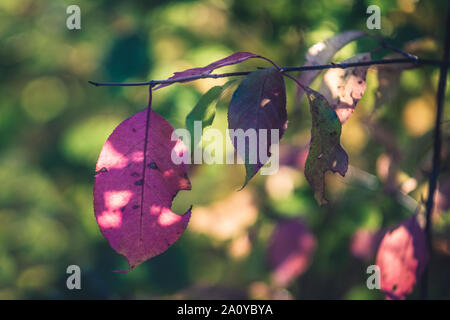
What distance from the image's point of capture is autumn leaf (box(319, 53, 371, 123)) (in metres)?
0.56

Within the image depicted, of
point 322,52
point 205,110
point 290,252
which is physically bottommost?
point 290,252

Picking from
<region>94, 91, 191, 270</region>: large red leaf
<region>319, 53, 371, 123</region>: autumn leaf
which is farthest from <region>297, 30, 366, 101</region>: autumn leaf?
<region>94, 91, 191, 270</region>: large red leaf

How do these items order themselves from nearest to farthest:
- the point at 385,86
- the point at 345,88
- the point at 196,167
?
the point at 345,88 → the point at 385,86 → the point at 196,167

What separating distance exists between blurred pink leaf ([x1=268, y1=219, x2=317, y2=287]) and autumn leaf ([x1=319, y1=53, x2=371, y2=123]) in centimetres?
59

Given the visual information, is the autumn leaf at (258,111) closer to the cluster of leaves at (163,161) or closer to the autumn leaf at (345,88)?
the cluster of leaves at (163,161)

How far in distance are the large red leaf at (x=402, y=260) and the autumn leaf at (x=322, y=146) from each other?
0.76ft

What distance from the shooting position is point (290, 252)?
3.51ft

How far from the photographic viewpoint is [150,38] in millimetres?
1444

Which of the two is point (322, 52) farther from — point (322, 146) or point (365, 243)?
point (365, 243)

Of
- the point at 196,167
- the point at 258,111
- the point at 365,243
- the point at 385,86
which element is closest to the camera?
the point at 258,111

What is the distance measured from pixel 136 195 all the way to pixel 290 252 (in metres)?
0.69

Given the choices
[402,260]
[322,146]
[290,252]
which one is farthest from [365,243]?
[322,146]

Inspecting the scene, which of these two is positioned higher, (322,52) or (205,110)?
(322,52)

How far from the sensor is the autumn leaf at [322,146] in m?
0.46
